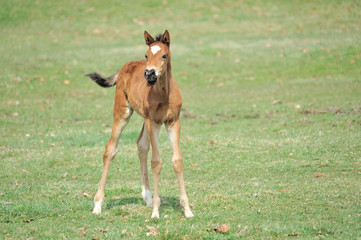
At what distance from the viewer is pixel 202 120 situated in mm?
17359

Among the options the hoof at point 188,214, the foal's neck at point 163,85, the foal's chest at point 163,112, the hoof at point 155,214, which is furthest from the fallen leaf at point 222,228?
the foal's neck at point 163,85

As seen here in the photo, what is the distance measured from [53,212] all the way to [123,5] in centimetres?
3011

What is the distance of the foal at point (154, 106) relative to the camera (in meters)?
8.02

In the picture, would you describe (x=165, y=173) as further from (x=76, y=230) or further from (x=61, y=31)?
(x=61, y=31)

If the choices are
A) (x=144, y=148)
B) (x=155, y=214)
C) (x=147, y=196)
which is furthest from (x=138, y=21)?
(x=155, y=214)

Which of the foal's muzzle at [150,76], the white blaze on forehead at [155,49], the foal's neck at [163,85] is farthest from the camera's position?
the foal's neck at [163,85]

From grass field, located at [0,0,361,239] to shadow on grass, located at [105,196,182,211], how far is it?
39 millimetres

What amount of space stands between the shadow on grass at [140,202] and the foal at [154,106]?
0.26 meters

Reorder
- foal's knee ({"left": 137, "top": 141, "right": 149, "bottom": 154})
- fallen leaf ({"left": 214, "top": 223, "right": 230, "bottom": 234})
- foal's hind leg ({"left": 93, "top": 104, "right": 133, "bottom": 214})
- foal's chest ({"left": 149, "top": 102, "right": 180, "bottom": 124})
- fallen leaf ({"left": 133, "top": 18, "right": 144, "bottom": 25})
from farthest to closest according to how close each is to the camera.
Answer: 1. fallen leaf ({"left": 133, "top": 18, "right": 144, "bottom": 25})
2. foal's knee ({"left": 137, "top": 141, "right": 149, "bottom": 154})
3. foal's hind leg ({"left": 93, "top": 104, "right": 133, "bottom": 214})
4. foal's chest ({"left": 149, "top": 102, "right": 180, "bottom": 124})
5. fallen leaf ({"left": 214, "top": 223, "right": 230, "bottom": 234})

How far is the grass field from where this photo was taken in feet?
27.7

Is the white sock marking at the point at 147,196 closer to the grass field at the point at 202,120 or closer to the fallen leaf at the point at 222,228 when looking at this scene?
the grass field at the point at 202,120

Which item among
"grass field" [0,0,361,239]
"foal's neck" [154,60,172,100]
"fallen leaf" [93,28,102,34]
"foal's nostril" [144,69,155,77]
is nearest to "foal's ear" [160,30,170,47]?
"foal's neck" [154,60,172,100]

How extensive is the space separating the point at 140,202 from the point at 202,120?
8.12 m

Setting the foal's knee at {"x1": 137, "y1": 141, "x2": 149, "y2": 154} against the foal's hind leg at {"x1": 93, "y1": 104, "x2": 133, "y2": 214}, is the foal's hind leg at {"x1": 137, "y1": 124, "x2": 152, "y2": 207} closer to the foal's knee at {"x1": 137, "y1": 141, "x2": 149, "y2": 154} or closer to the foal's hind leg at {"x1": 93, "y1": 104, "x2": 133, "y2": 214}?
the foal's knee at {"x1": 137, "y1": 141, "x2": 149, "y2": 154}
